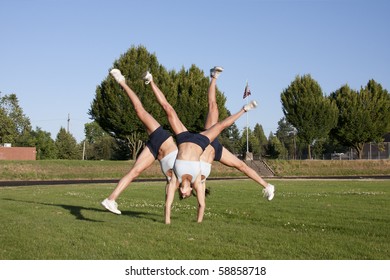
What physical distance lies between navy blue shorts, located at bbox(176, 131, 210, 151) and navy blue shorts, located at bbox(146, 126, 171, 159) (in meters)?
0.45

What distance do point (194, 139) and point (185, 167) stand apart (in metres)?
0.67

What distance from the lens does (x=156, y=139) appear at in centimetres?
1091

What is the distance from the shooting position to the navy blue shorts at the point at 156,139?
428 inches

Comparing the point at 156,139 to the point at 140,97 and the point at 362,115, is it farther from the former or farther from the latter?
the point at 362,115

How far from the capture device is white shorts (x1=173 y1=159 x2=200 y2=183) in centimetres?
1038

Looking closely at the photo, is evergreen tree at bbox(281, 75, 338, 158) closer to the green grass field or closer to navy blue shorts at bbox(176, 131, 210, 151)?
the green grass field

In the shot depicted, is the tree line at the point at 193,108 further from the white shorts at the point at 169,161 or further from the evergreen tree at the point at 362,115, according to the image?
the white shorts at the point at 169,161

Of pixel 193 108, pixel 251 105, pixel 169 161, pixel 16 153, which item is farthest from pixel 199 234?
pixel 16 153

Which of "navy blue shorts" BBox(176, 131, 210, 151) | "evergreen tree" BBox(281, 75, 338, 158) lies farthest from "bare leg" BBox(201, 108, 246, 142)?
"evergreen tree" BBox(281, 75, 338, 158)

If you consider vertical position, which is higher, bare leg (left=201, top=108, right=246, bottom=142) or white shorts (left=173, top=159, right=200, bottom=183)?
bare leg (left=201, top=108, right=246, bottom=142)

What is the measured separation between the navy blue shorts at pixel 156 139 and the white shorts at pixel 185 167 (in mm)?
720

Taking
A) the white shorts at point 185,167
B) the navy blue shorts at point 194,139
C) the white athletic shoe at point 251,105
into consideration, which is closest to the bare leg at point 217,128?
the navy blue shorts at point 194,139

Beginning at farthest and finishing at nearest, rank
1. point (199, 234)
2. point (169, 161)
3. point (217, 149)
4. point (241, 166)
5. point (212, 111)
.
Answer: point (212, 111)
point (241, 166)
point (217, 149)
point (169, 161)
point (199, 234)
